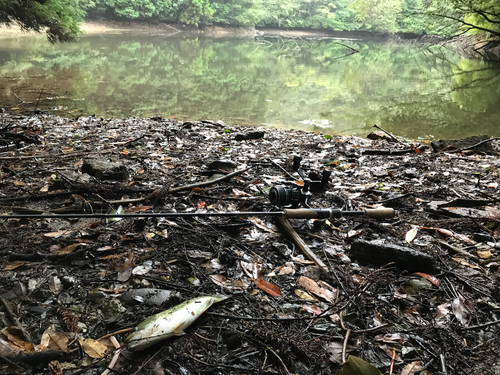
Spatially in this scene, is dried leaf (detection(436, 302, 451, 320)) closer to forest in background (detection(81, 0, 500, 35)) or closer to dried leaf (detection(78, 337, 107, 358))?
dried leaf (detection(78, 337, 107, 358))

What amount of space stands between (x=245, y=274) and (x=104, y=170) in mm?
1939

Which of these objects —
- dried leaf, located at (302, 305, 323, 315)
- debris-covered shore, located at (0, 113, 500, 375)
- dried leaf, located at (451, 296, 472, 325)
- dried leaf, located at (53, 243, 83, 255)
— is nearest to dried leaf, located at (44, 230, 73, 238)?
debris-covered shore, located at (0, 113, 500, 375)

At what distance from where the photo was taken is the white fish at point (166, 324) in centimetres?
133

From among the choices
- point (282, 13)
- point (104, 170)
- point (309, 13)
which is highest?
point (309, 13)

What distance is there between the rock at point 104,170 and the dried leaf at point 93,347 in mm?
2010

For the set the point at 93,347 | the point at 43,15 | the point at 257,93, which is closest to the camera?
the point at 93,347

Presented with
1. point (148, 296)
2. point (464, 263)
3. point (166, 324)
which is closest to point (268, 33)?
point (464, 263)

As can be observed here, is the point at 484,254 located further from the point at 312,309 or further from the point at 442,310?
the point at 312,309

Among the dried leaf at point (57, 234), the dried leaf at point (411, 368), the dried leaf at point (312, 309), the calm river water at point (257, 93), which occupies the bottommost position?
the calm river water at point (257, 93)

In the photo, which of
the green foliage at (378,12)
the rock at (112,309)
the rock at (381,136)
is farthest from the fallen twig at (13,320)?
the green foliage at (378,12)

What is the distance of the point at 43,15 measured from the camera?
10531 mm

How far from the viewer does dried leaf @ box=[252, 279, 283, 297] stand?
1789 mm

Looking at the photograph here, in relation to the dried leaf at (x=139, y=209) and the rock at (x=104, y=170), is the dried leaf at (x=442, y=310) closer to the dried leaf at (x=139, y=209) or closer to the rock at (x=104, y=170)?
the dried leaf at (x=139, y=209)

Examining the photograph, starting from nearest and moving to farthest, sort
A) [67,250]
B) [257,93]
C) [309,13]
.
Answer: [67,250]
[257,93]
[309,13]
